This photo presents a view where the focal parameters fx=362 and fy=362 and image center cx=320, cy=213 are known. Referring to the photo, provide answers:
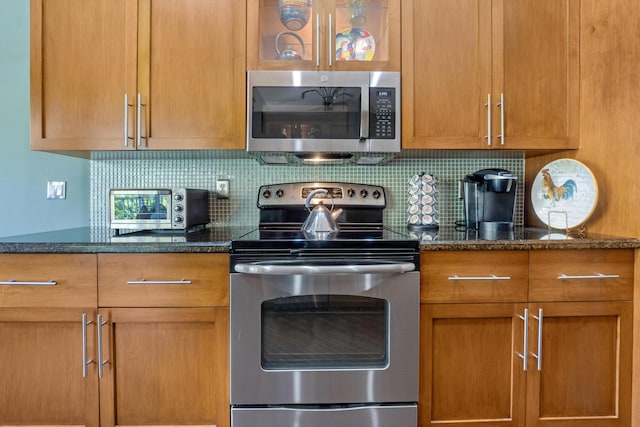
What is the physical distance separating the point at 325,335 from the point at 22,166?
1.85 metres

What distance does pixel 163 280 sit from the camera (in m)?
1.30

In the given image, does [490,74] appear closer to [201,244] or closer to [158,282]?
[201,244]

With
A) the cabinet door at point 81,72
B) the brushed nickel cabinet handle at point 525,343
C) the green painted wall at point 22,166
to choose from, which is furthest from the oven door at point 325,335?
the green painted wall at point 22,166

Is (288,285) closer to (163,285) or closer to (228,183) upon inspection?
(163,285)

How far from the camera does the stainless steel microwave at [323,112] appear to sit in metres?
1.58

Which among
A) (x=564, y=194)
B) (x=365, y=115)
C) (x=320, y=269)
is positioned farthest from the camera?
(x=564, y=194)

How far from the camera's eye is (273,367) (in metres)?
1.33

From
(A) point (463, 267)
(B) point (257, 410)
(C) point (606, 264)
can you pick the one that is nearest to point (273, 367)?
(B) point (257, 410)

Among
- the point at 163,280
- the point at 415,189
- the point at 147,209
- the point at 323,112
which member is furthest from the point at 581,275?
the point at 147,209

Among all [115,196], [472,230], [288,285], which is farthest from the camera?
[472,230]

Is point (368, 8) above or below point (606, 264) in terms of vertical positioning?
above

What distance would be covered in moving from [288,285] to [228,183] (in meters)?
0.88

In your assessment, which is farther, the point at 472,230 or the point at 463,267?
the point at 472,230

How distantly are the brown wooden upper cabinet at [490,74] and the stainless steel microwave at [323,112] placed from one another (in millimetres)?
101
